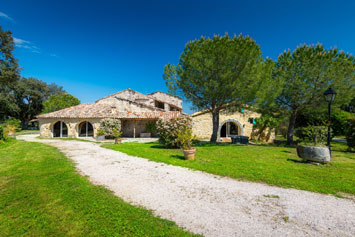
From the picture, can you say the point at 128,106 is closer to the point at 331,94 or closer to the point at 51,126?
→ the point at 51,126

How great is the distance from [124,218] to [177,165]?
407cm

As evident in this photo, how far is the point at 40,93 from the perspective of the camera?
38.6 meters

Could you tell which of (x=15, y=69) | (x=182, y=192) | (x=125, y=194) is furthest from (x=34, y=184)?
(x=15, y=69)

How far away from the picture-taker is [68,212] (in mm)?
3150

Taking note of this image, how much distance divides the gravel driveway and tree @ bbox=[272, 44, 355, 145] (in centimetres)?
1195

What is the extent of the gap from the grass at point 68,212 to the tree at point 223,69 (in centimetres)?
1062

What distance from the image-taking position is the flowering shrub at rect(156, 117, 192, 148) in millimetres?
11469

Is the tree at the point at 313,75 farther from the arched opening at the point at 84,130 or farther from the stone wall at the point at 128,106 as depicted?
the arched opening at the point at 84,130

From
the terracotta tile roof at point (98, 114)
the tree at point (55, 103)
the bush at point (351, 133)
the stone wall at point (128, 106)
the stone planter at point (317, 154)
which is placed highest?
the tree at point (55, 103)

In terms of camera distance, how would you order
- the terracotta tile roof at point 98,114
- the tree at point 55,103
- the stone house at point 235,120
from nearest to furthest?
the stone house at point 235,120
the terracotta tile roof at point 98,114
the tree at point 55,103

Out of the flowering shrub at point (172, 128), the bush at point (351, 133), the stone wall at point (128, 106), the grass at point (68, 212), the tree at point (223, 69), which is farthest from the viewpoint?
the stone wall at point (128, 106)

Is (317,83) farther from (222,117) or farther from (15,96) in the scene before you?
(15,96)

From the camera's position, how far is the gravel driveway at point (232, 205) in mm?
2721

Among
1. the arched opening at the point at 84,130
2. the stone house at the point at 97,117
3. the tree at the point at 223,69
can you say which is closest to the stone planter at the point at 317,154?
the tree at the point at 223,69
